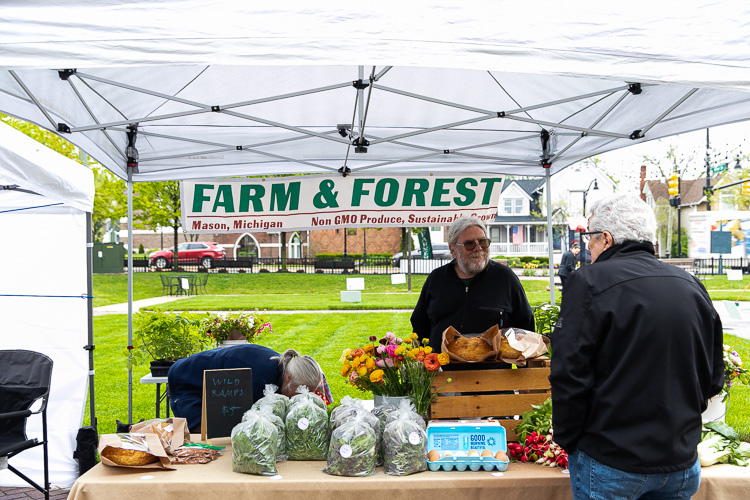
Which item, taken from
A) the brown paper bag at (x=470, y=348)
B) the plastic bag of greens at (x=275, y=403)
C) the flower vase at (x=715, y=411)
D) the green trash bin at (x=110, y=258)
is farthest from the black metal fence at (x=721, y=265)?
the plastic bag of greens at (x=275, y=403)

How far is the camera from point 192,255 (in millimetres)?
29109

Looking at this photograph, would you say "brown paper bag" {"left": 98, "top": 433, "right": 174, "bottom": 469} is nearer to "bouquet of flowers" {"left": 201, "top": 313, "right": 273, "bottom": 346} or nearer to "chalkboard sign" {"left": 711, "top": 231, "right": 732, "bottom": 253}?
"bouquet of flowers" {"left": 201, "top": 313, "right": 273, "bottom": 346}

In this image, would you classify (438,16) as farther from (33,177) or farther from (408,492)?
(33,177)

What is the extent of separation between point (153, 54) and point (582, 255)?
24.8 meters

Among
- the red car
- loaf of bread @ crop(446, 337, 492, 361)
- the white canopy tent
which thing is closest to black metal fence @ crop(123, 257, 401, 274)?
the red car

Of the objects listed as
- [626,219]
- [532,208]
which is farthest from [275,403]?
[532,208]

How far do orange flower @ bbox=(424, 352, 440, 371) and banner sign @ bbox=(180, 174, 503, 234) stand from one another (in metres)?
2.61

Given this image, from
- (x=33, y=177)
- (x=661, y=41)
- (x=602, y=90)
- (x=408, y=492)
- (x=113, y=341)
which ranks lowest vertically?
(x=113, y=341)

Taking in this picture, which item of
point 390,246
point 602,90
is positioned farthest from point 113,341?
point 390,246

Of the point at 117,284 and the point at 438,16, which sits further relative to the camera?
the point at 117,284

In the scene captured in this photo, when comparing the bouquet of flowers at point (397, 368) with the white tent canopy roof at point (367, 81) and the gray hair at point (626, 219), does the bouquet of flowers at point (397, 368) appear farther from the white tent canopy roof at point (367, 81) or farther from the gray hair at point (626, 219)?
the white tent canopy roof at point (367, 81)

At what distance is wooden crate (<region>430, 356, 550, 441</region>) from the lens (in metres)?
2.55

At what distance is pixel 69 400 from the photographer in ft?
14.4

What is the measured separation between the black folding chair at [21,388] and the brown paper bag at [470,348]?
2584 mm
